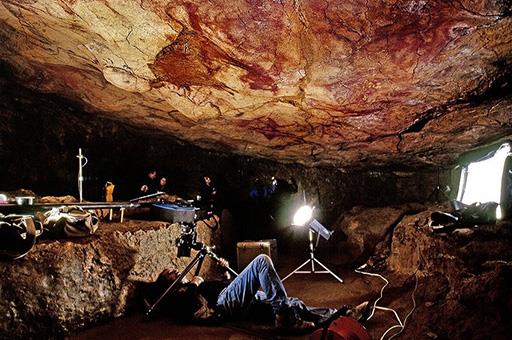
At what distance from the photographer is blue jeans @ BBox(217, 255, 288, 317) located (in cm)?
464

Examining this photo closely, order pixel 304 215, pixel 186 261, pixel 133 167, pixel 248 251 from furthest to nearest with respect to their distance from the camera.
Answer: pixel 133 167, pixel 248 251, pixel 186 261, pixel 304 215

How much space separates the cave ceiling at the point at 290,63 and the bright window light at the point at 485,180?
1.70 ft

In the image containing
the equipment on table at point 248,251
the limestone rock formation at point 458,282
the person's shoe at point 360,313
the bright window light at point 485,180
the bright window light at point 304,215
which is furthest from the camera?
the equipment on table at point 248,251

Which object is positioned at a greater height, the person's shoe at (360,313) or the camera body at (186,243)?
the camera body at (186,243)

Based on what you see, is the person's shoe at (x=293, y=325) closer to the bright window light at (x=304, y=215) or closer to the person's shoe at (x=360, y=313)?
the person's shoe at (x=360, y=313)

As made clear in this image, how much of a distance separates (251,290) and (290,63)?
3409 millimetres

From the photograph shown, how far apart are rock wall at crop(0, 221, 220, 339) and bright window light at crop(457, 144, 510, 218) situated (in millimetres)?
6539

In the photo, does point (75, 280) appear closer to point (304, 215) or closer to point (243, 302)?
point (243, 302)

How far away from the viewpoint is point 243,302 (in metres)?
4.62

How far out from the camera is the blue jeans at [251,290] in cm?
464

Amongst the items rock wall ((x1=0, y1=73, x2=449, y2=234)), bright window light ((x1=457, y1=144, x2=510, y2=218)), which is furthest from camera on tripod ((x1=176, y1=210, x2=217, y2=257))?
bright window light ((x1=457, y1=144, x2=510, y2=218))

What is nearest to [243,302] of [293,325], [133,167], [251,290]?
[251,290]

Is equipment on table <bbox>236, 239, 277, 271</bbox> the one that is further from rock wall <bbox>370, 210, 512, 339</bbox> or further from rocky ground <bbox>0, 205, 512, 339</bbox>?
rock wall <bbox>370, 210, 512, 339</bbox>

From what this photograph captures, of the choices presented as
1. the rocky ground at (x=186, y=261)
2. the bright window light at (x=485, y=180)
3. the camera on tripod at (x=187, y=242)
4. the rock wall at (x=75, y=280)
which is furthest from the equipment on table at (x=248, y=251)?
the bright window light at (x=485, y=180)
